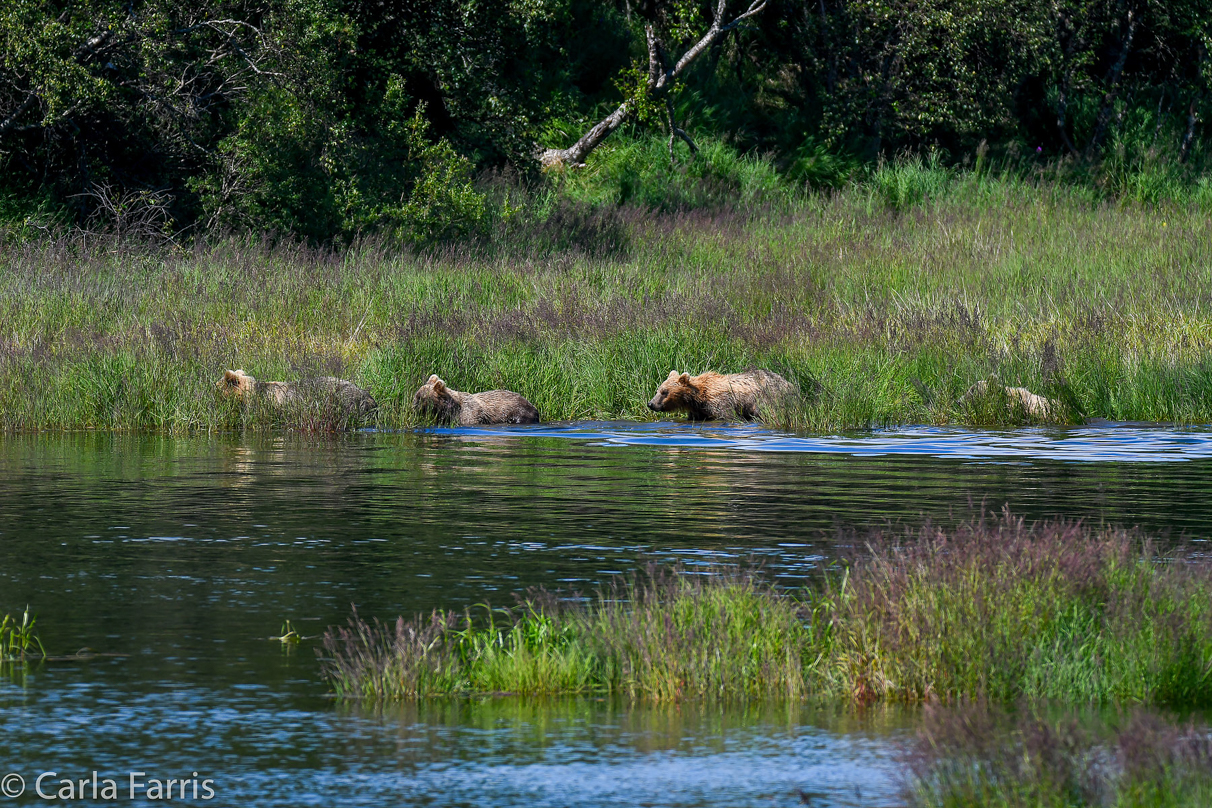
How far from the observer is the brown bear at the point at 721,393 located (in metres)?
18.0

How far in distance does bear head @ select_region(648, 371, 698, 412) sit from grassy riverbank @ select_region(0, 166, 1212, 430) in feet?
2.79

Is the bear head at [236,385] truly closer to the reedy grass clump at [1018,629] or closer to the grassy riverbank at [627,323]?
the grassy riverbank at [627,323]

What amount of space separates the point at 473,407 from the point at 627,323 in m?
2.64

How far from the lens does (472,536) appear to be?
422 inches

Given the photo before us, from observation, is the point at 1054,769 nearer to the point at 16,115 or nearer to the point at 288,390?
the point at 288,390

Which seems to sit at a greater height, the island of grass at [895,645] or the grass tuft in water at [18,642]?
the island of grass at [895,645]

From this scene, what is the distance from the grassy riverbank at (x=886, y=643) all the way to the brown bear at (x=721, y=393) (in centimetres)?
1053

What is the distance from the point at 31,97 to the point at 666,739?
22.2 metres

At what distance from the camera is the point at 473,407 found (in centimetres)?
1820

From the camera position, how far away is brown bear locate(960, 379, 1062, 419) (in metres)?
17.8

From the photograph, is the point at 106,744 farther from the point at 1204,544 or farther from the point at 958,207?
the point at 958,207

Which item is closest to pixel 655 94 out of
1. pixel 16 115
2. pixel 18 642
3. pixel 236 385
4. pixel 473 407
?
pixel 16 115

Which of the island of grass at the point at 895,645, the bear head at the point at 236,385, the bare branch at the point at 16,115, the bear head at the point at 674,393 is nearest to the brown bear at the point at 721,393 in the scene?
the bear head at the point at 674,393

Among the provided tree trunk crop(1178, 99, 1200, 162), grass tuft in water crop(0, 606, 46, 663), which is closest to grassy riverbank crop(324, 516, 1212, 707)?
grass tuft in water crop(0, 606, 46, 663)
